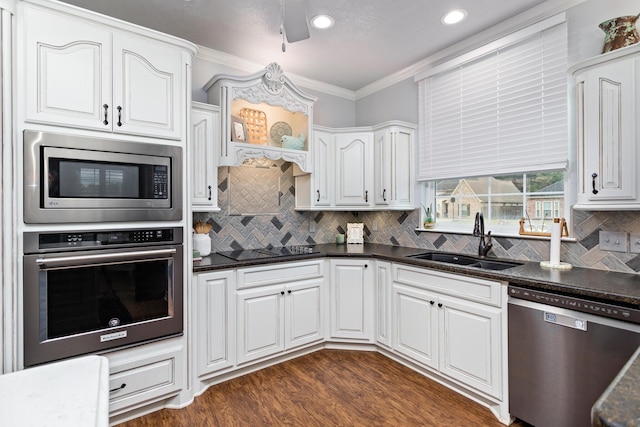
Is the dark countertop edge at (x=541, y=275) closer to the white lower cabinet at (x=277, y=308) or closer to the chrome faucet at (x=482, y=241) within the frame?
the white lower cabinet at (x=277, y=308)

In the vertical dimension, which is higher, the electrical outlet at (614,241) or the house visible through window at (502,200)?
the house visible through window at (502,200)

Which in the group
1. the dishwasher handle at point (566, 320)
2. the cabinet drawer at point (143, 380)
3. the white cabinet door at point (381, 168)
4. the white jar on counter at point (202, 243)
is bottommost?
the cabinet drawer at point (143, 380)

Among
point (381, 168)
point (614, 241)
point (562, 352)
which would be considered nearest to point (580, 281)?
point (562, 352)

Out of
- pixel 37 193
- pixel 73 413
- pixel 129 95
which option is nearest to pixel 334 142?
pixel 129 95

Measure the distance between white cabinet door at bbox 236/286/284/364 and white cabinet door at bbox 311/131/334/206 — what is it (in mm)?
1090

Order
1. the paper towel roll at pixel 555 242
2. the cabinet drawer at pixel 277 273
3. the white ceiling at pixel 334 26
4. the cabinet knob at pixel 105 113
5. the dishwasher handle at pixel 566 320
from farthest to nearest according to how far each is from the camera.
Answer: the cabinet drawer at pixel 277 273
the white ceiling at pixel 334 26
the paper towel roll at pixel 555 242
the cabinet knob at pixel 105 113
the dishwasher handle at pixel 566 320

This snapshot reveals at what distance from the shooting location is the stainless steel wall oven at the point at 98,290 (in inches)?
67.6

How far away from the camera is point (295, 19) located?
1.86 m

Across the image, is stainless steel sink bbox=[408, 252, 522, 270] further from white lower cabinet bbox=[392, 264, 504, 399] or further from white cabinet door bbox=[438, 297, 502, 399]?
white cabinet door bbox=[438, 297, 502, 399]

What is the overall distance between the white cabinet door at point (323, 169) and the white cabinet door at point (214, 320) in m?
1.30

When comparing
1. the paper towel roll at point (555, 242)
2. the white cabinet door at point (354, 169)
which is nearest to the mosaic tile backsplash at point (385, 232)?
the paper towel roll at point (555, 242)

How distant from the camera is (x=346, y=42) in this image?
2.83m

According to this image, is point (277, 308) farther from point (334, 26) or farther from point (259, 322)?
point (334, 26)

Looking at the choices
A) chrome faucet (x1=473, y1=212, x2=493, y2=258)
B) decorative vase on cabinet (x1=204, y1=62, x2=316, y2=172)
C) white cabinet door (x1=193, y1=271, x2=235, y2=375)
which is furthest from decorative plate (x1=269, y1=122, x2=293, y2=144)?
chrome faucet (x1=473, y1=212, x2=493, y2=258)
